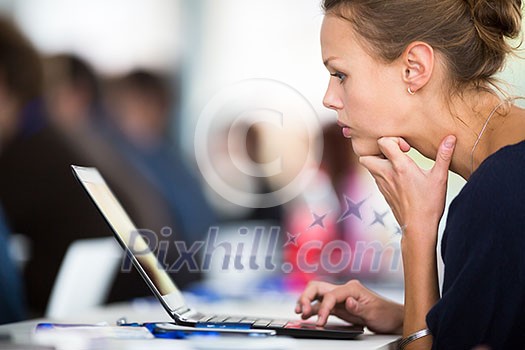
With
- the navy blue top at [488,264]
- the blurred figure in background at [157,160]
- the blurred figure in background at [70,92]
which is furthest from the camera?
the blurred figure in background at [70,92]

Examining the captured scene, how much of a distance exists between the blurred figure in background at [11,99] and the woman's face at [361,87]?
3.59ft

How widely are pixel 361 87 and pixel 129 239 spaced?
1.45 feet

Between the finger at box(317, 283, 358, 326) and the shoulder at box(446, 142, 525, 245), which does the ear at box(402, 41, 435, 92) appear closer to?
the shoulder at box(446, 142, 525, 245)

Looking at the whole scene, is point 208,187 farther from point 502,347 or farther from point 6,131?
point 502,347

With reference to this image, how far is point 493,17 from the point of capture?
127 centimetres

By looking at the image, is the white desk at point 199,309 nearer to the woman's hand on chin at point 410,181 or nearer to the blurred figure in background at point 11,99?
the woman's hand on chin at point 410,181

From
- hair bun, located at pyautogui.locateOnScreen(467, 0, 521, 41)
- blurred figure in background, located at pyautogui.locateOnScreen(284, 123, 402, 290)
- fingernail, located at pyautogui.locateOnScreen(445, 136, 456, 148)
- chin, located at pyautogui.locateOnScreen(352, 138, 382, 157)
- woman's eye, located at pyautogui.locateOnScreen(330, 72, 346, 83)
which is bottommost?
blurred figure in background, located at pyautogui.locateOnScreen(284, 123, 402, 290)

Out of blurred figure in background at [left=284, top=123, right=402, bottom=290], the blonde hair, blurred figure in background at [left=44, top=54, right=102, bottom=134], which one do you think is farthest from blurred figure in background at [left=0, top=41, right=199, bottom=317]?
the blonde hair

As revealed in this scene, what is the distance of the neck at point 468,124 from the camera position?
1220 millimetres

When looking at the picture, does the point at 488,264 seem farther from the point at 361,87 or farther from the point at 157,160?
the point at 157,160

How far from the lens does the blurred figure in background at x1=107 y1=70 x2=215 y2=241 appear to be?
Result: 12.0 feet

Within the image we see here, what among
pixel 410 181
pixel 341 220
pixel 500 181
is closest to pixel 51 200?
pixel 341 220

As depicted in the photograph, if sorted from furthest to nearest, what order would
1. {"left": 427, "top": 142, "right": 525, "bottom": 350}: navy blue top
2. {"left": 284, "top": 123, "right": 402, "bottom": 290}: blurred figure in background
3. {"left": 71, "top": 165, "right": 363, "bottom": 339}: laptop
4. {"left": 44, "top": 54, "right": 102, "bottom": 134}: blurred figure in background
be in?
{"left": 44, "top": 54, "right": 102, "bottom": 134}: blurred figure in background, {"left": 284, "top": 123, "right": 402, "bottom": 290}: blurred figure in background, {"left": 71, "top": 165, "right": 363, "bottom": 339}: laptop, {"left": 427, "top": 142, "right": 525, "bottom": 350}: navy blue top

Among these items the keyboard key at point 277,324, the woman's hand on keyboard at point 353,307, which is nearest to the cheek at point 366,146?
the woman's hand on keyboard at point 353,307
